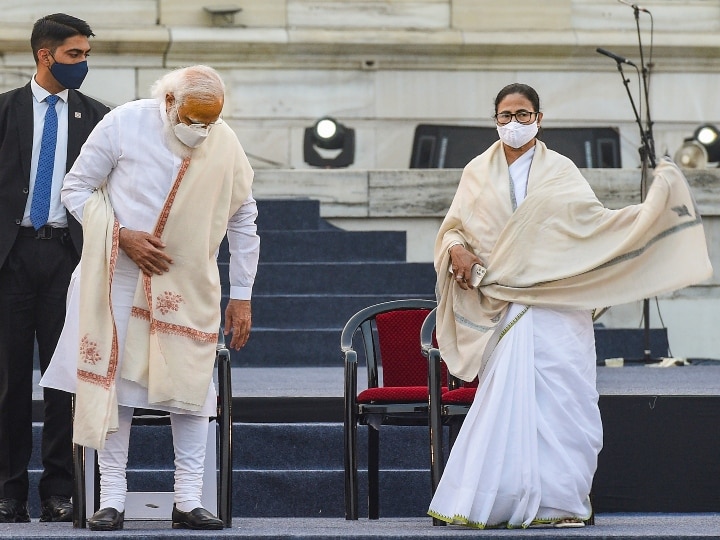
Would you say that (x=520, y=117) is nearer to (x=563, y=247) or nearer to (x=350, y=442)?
(x=563, y=247)

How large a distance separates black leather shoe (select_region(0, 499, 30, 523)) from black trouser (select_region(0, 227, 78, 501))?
31 mm

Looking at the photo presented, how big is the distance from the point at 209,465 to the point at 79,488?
47cm

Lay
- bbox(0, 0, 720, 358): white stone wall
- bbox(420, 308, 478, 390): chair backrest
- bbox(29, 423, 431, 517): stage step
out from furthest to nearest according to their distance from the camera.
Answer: bbox(0, 0, 720, 358): white stone wall → bbox(29, 423, 431, 517): stage step → bbox(420, 308, 478, 390): chair backrest

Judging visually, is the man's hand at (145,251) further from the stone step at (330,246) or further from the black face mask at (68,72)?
the stone step at (330,246)

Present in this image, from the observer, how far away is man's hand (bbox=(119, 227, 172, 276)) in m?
5.69

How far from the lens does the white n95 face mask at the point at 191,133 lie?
568 cm

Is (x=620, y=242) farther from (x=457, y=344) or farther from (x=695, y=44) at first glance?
(x=695, y=44)

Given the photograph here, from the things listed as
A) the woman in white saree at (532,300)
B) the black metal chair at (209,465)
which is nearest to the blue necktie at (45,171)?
the black metal chair at (209,465)

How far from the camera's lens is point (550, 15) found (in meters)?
13.7

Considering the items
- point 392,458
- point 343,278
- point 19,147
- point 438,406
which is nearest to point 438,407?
point 438,406

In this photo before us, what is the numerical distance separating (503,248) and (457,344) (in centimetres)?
41

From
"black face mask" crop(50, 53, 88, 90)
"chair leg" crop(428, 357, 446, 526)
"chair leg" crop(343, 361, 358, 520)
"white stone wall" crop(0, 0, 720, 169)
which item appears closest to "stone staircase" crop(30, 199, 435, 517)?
"chair leg" crop(343, 361, 358, 520)

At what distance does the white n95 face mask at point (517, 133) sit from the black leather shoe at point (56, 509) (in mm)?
2080

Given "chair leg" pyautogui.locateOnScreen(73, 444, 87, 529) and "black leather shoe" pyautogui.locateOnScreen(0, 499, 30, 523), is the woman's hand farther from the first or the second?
"black leather shoe" pyautogui.locateOnScreen(0, 499, 30, 523)
